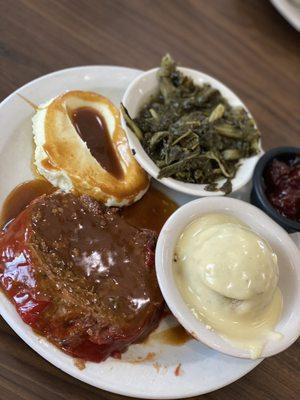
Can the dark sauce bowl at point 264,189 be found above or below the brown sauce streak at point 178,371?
above

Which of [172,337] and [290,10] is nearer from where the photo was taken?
[172,337]

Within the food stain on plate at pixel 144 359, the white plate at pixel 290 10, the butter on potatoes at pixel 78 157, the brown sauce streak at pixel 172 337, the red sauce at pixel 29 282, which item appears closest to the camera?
the red sauce at pixel 29 282

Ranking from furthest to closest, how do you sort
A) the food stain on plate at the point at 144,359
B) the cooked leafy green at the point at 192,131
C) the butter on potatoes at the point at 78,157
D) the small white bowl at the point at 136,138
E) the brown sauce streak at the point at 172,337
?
the cooked leafy green at the point at 192,131
the small white bowl at the point at 136,138
the butter on potatoes at the point at 78,157
the brown sauce streak at the point at 172,337
the food stain on plate at the point at 144,359

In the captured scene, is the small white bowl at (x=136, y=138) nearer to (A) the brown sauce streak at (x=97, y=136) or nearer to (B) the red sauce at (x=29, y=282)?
(A) the brown sauce streak at (x=97, y=136)

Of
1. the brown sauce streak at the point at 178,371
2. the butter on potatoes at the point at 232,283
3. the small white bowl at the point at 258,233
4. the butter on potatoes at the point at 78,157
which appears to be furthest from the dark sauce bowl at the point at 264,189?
the brown sauce streak at the point at 178,371

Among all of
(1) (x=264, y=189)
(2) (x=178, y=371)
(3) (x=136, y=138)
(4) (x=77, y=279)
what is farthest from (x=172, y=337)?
(3) (x=136, y=138)

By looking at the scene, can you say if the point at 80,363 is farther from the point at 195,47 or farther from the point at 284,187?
the point at 195,47

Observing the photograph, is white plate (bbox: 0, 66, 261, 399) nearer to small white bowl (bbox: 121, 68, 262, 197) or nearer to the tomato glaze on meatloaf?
the tomato glaze on meatloaf
